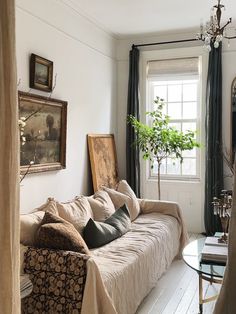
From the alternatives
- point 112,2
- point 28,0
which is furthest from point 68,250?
point 112,2

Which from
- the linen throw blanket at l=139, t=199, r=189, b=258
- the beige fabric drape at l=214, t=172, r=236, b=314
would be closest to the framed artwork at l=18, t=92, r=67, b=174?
the linen throw blanket at l=139, t=199, r=189, b=258

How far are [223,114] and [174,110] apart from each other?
0.78 metres

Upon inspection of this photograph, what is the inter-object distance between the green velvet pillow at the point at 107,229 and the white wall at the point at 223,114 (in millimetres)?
1635

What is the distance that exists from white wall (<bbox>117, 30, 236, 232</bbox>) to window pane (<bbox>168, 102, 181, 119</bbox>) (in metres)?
0.70

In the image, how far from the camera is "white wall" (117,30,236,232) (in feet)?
16.6

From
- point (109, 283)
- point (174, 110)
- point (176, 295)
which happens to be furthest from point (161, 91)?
point (109, 283)

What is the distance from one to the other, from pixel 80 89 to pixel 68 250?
2440mm

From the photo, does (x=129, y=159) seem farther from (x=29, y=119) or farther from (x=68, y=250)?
(x=68, y=250)

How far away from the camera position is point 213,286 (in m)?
3.43

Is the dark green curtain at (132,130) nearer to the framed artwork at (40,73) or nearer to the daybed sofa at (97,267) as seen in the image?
the daybed sofa at (97,267)

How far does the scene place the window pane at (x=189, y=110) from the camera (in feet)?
17.7

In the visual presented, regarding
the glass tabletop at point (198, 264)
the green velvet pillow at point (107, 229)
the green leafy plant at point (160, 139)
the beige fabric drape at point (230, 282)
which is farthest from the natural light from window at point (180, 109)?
the beige fabric drape at point (230, 282)

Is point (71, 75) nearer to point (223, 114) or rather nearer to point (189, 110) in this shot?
point (189, 110)

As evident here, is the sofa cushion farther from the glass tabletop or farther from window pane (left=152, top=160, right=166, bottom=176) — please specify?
window pane (left=152, top=160, right=166, bottom=176)
